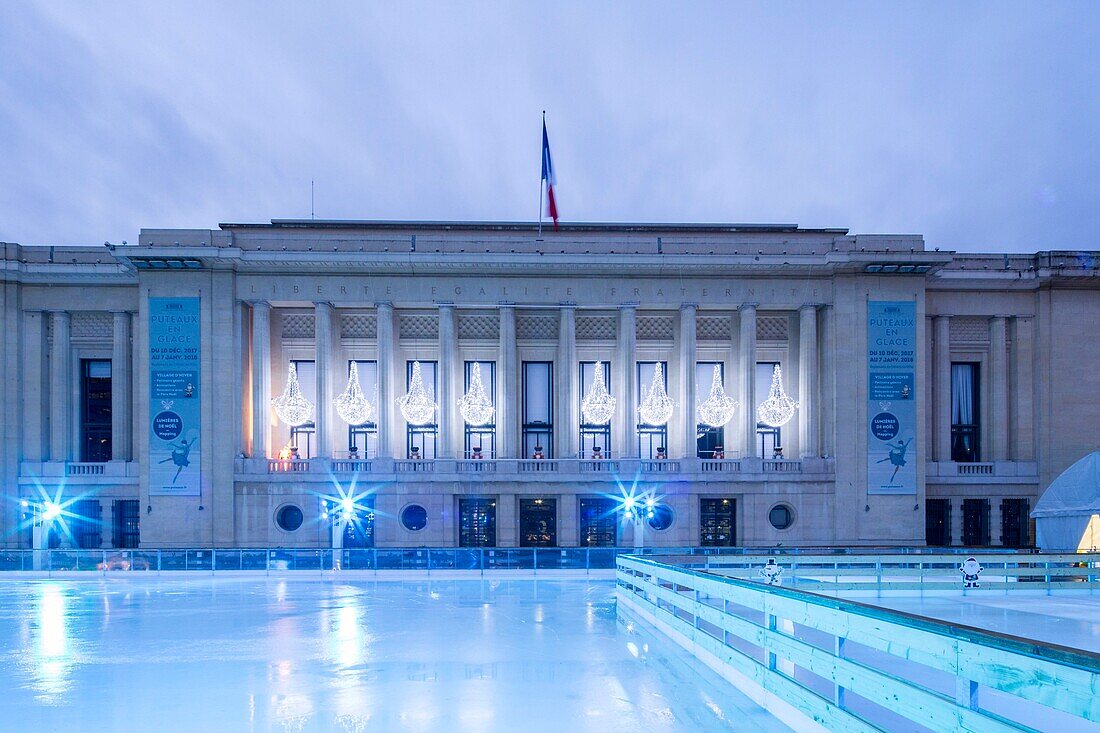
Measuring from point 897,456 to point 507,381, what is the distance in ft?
69.4

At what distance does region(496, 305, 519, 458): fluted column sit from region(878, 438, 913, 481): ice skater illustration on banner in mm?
19727

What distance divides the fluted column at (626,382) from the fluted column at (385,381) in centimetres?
1247

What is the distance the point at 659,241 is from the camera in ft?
149

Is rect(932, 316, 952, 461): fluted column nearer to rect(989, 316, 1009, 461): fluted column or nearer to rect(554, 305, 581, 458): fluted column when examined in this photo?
rect(989, 316, 1009, 461): fluted column

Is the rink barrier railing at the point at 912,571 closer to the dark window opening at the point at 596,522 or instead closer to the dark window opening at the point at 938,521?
the dark window opening at the point at 596,522

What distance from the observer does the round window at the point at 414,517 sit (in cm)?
4403

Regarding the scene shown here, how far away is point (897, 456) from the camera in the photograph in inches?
1714

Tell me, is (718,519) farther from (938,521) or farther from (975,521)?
(975,521)

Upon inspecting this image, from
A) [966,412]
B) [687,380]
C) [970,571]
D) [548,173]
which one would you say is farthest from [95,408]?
[966,412]

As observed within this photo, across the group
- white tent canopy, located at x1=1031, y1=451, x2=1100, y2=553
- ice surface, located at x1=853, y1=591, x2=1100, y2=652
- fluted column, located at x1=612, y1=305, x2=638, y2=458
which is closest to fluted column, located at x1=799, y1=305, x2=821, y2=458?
fluted column, located at x1=612, y1=305, x2=638, y2=458

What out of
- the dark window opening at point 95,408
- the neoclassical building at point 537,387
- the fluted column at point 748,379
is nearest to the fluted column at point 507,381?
the neoclassical building at point 537,387

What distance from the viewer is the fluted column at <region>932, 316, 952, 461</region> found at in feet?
156

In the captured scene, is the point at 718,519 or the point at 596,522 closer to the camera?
the point at 596,522

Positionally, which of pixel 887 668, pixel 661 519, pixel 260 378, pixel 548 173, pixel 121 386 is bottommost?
pixel 661 519
